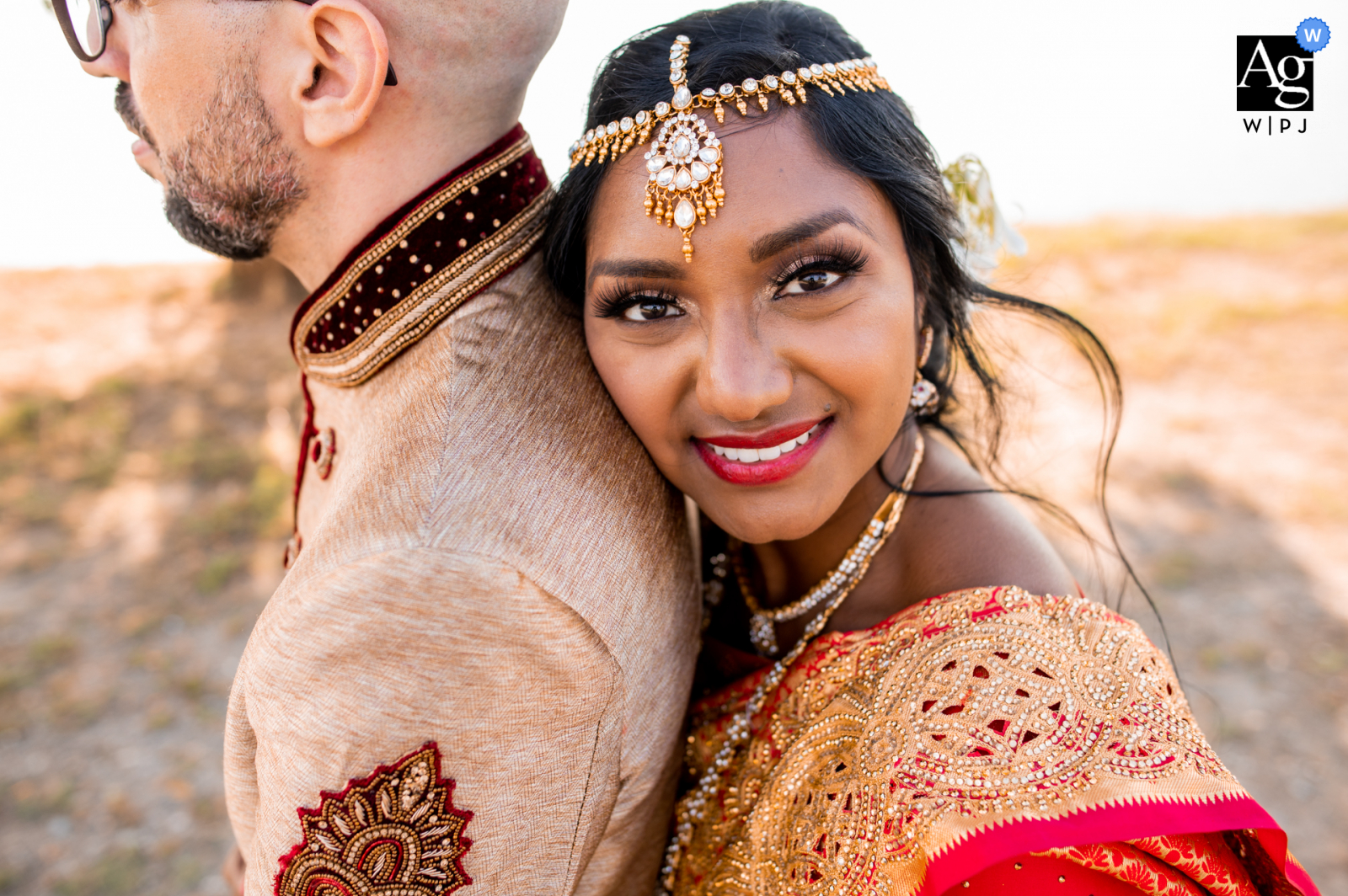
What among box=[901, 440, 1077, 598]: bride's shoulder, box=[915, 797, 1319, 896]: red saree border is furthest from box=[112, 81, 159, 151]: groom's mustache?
box=[915, 797, 1319, 896]: red saree border

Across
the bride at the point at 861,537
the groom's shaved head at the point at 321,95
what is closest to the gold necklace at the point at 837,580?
the bride at the point at 861,537

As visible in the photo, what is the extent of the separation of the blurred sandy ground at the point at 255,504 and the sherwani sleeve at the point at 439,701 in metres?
1.49

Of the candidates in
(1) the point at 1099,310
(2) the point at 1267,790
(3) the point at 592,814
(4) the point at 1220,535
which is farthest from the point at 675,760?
(1) the point at 1099,310

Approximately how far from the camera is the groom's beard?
4.83 ft

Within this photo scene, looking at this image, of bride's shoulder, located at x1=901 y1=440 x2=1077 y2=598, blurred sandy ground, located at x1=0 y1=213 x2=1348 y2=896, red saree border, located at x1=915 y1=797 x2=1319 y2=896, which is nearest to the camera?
red saree border, located at x1=915 y1=797 x2=1319 y2=896

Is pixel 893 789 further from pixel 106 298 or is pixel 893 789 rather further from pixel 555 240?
pixel 106 298

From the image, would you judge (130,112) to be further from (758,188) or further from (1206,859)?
(1206,859)

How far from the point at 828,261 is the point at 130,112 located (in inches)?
50.5

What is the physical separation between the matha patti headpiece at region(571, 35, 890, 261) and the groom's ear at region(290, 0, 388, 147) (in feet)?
1.15

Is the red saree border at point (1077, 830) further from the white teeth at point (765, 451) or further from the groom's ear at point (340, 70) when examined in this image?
the groom's ear at point (340, 70)

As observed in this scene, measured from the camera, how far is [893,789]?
1.19 meters

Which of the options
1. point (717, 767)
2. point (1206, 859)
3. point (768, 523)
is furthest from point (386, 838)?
point (1206, 859)

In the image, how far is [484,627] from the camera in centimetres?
112

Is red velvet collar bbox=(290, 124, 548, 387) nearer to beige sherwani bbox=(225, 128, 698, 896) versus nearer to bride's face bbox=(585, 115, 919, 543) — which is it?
beige sherwani bbox=(225, 128, 698, 896)
